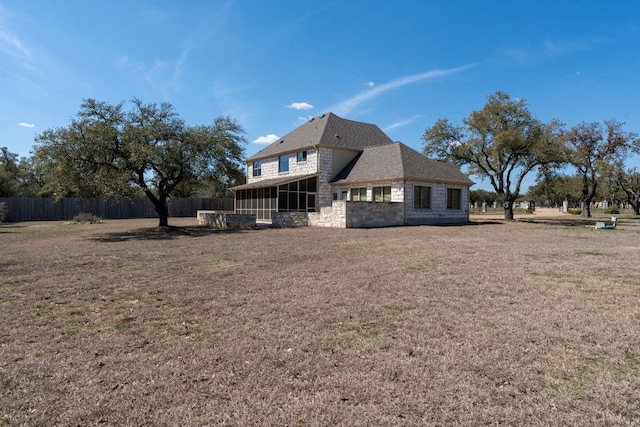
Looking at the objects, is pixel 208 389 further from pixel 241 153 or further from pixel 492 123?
pixel 492 123

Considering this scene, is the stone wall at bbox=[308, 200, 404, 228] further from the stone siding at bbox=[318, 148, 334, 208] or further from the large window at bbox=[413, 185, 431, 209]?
the stone siding at bbox=[318, 148, 334, 208]

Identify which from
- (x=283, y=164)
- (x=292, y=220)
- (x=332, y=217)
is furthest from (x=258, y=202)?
(x=332, y=217)

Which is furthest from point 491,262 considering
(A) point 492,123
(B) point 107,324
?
(A) point 492,123

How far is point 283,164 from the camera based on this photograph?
3014 cm

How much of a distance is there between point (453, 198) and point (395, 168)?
19.4 ft

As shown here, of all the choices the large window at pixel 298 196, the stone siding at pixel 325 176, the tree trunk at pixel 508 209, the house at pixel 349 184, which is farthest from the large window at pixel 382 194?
the tree trunk at pixel 508 209

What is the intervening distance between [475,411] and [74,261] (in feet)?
32.6

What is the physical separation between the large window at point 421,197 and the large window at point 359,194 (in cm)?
345

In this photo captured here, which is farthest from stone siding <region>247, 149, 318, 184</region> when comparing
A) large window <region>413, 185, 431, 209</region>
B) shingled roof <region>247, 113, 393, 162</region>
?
large window <region>413, 185, 431, 209</region>

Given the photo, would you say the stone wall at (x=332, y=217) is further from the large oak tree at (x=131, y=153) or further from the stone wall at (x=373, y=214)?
the large oak tree at (x=131, y=153)

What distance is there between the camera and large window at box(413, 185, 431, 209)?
77.4 feet

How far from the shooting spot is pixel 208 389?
9.60 ft

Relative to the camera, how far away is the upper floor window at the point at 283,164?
97.7 ft

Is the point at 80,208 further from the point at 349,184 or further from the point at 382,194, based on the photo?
the point at 382,194
